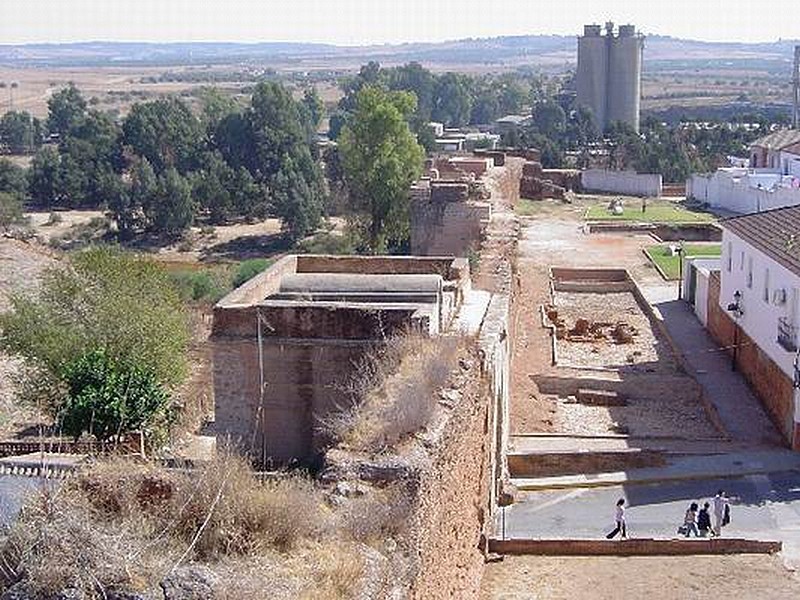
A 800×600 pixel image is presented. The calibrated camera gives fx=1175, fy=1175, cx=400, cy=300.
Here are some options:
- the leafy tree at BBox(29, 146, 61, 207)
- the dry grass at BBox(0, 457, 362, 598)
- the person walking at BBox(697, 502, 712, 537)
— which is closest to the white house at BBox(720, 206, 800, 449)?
the person walking at BBox(697, 502, 712, 537)

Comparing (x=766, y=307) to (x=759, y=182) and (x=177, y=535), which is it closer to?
(x=177, y=535)

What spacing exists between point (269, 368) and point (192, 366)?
27.1 feet

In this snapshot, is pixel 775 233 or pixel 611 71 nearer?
pixel 775 233

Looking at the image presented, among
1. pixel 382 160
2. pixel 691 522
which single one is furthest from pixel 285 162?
pixel 691 522

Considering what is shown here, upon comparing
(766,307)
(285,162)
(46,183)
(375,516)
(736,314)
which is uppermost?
(375,516)

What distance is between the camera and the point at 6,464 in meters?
12.9

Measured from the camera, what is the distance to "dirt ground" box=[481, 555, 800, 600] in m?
13.3

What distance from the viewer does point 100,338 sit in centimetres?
1981

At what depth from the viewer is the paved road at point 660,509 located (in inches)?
632

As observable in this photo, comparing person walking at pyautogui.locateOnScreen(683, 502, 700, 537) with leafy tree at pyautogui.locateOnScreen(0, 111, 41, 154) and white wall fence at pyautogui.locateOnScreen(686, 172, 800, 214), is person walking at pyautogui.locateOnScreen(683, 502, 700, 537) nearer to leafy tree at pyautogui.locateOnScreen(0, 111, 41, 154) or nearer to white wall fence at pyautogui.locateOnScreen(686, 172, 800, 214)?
white wall fence at pyautogui.locateOnScreen(686, 172, 800, 214)

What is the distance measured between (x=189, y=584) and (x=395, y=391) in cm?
510

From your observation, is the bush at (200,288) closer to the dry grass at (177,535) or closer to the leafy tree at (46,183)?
the dry grass at (177,535)

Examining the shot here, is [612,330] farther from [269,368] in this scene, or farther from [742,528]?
[269,368]

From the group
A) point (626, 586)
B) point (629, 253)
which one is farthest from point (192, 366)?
point (629, 253)
